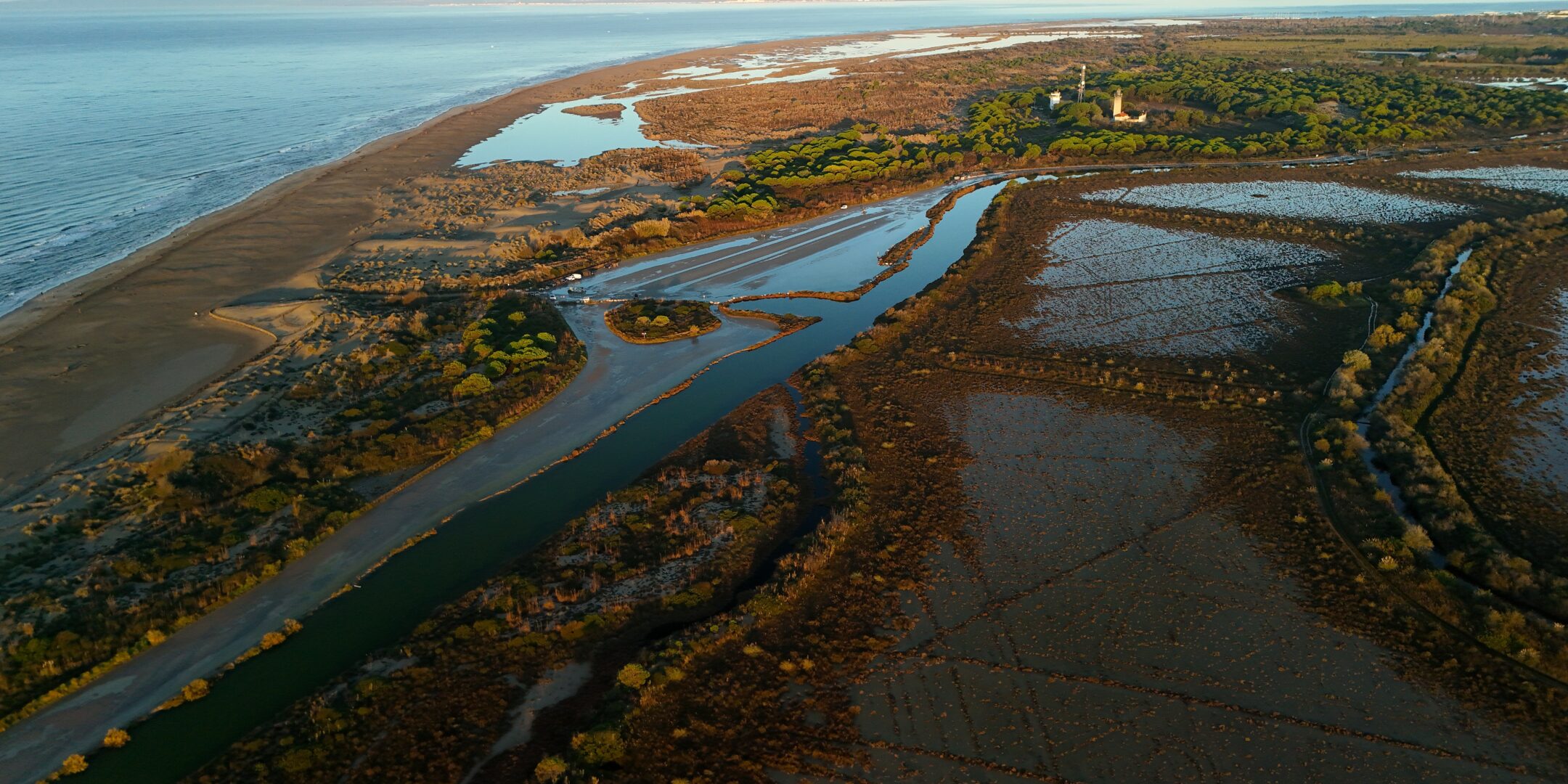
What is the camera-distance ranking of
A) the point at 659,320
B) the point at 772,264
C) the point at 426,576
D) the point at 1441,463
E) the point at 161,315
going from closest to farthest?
the point at 426,576
the point at 1441,463
the point at 659,320
the point at 161,315
the point at 772,264

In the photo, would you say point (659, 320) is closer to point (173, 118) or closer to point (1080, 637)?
point (1080, 637)

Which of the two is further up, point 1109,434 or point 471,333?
point 471,333

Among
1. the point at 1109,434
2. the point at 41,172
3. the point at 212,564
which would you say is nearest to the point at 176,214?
the point at 41,172

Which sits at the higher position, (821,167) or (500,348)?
(821,167)

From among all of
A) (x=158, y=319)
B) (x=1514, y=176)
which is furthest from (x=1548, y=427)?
(x=158, y=319)

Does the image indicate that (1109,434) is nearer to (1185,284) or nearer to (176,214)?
(1185,284)

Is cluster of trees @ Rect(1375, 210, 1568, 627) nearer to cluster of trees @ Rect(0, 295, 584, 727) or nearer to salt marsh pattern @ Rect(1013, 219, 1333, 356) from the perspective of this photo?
salt marsh pattern @ Rect(1013, 219, 1333, 356)

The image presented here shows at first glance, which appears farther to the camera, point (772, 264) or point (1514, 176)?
point (1514, 176)
